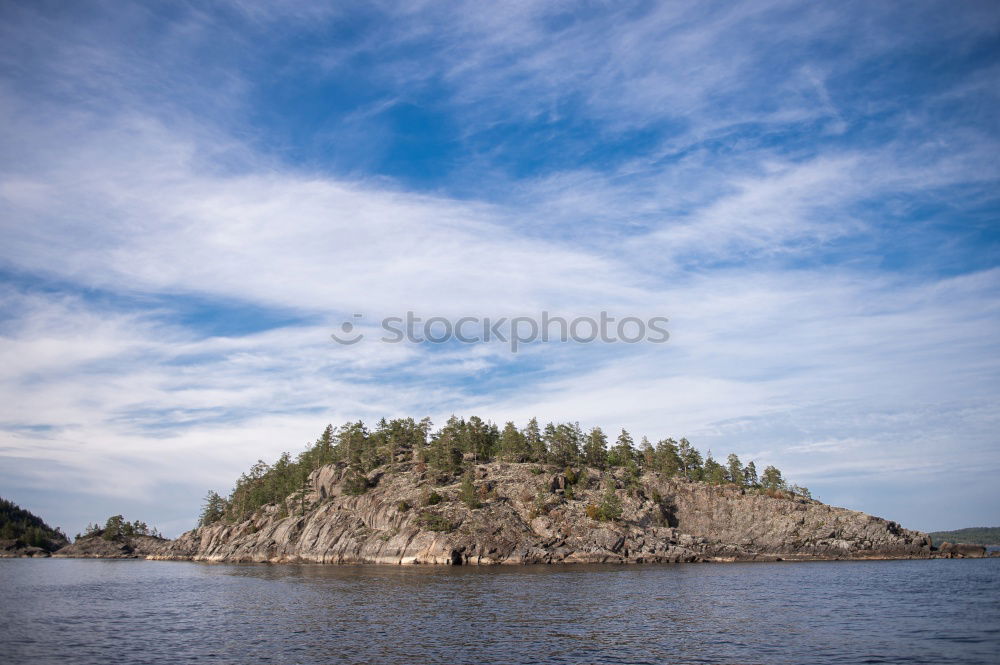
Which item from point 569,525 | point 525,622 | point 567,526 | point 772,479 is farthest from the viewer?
point 772,479

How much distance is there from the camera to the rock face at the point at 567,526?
487 ft

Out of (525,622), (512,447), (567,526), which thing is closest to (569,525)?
(567,526)

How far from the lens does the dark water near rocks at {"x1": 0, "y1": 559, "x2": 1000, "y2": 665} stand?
41625mm

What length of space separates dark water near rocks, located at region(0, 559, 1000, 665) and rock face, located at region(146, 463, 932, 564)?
54.5 m

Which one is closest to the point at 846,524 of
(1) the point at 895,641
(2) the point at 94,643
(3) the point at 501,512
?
(3) the point at 501,512

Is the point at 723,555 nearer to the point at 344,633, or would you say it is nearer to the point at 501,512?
the point at 501,512

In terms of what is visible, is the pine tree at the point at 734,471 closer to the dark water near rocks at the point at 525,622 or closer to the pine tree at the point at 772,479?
the pine tree at the point at 772,479

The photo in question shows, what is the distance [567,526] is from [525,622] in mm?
102722

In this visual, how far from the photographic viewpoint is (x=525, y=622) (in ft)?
180

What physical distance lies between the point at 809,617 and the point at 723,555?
104 metres

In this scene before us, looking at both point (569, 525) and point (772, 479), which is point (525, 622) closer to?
point (569, 525)

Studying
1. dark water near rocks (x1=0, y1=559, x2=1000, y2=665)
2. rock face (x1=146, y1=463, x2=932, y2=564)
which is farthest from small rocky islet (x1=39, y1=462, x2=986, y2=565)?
dark water near rocks (x1=0, y1=559, x2=1000, y2=665)

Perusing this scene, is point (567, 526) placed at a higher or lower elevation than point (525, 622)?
higher

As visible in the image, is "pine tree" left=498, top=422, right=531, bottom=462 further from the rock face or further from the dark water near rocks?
the dark water near rocks
